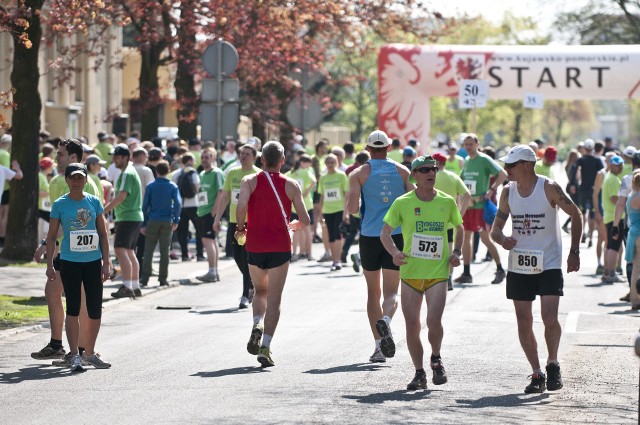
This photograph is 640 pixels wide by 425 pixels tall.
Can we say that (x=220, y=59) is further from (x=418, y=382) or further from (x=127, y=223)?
(x=418, y=382)

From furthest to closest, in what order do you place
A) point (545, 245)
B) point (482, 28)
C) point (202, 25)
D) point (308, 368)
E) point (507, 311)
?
point (482, 28) → point (202, 25) → point (507, 311) → point (308, 368) → point (545, 245)

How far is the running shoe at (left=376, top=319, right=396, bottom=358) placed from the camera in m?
12.0

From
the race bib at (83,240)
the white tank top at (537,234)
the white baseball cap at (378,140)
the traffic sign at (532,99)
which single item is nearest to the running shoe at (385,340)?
the white tank top at (537,234)

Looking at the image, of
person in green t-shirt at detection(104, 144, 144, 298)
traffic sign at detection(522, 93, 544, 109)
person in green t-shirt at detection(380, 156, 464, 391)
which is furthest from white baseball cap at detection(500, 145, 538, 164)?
traffic sign at detection(522, 93, 544, 109)

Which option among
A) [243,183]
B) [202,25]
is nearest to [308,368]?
[243,183]

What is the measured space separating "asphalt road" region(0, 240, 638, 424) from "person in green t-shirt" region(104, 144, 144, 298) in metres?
0.36

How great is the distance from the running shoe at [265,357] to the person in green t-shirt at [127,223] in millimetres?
6216

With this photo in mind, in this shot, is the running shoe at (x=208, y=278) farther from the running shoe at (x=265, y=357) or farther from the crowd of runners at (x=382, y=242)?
the running shoe at (x=265, y=357)

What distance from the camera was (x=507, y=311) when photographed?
17016mm

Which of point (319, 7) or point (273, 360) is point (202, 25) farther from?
point (273, 360)

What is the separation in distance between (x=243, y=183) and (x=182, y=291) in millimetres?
7285

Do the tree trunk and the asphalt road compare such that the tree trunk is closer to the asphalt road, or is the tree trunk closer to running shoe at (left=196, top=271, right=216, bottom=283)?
running shoe at (left=196, top=271, right=216, bottom=283)

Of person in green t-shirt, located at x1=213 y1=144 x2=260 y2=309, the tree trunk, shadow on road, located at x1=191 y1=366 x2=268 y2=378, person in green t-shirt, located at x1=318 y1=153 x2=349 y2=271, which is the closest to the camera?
shadow on road, located at x1=191 y1=366 x2=268 y2=378

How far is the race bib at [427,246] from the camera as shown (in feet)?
36.4
